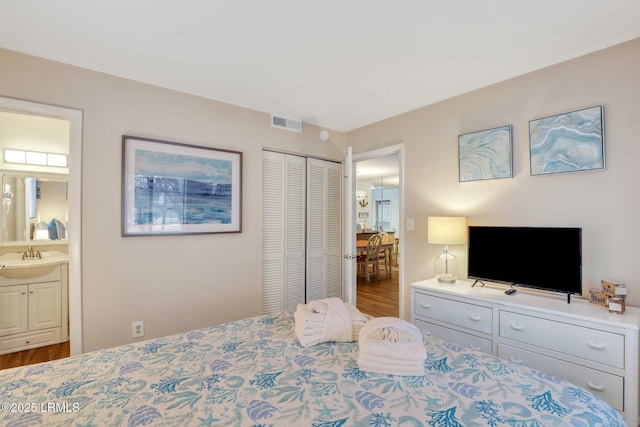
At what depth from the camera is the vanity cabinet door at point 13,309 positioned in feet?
8.82

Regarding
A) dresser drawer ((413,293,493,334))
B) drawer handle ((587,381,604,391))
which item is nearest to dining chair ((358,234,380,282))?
dresser drawer ((413,293,493,334))

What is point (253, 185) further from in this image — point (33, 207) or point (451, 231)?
point (33, 207)

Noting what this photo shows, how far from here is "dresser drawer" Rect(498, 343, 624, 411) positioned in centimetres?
158

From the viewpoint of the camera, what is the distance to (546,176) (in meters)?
2.17

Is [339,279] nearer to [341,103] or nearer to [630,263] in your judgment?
[341,103]

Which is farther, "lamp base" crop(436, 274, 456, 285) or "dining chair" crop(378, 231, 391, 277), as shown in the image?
"dining chair" crop(378, 231, 391, 277)

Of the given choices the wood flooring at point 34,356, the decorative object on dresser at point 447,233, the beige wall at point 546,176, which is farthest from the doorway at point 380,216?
the wood flooring at point 34,356

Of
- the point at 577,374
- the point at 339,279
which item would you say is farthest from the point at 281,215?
the point at 577,374

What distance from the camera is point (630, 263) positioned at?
184 centimetres

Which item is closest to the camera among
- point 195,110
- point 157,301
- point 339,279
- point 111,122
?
point 111,122

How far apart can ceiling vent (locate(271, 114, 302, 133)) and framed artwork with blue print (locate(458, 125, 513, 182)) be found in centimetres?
165

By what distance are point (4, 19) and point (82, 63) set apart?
46 centimetres

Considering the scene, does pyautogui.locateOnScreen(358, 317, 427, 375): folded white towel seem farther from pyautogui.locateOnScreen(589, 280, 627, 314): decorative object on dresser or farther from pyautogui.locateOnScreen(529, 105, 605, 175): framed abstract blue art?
pyautogui.locateOnScreen(529, 105, 605, 175): framed abstract blue art

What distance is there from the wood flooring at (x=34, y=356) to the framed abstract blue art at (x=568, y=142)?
4.21m
